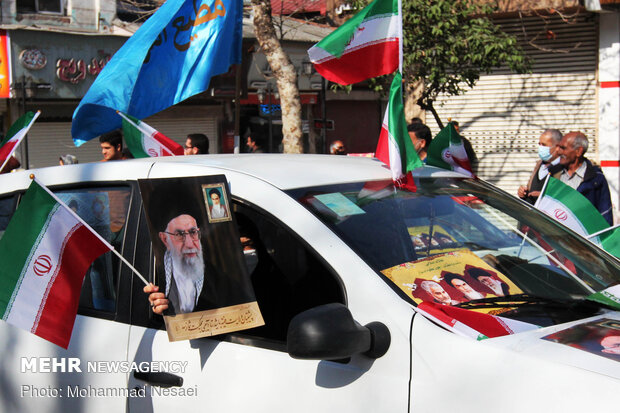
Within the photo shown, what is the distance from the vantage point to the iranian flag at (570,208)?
4.36 m

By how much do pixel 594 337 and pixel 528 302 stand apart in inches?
14.2

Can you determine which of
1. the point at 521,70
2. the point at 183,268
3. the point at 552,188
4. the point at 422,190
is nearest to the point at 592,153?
the point at 521,70

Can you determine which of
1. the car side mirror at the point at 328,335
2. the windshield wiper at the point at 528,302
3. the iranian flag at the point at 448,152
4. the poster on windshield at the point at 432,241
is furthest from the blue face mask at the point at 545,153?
the car side mirror at the point at 328,335

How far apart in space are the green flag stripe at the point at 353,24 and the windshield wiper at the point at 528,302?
214cm

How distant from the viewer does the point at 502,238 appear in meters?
3.16

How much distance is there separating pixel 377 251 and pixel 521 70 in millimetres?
10348

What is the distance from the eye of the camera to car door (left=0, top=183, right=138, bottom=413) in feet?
9.72

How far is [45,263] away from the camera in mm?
2938

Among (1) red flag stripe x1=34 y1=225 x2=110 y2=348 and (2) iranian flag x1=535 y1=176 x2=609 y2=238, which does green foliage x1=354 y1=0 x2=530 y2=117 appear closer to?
(2) iranian flag x1=535 y1=176 x2=609 y2=238

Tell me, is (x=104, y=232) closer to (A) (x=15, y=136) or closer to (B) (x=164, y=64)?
(A) (x=15, y=136)

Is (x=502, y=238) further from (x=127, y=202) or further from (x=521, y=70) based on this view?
(x=521, y=70)

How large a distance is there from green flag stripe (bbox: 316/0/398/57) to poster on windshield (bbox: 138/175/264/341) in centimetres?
192

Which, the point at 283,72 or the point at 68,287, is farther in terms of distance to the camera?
the point at 283,72

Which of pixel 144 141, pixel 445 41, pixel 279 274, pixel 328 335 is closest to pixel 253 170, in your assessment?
pixel 279 274
